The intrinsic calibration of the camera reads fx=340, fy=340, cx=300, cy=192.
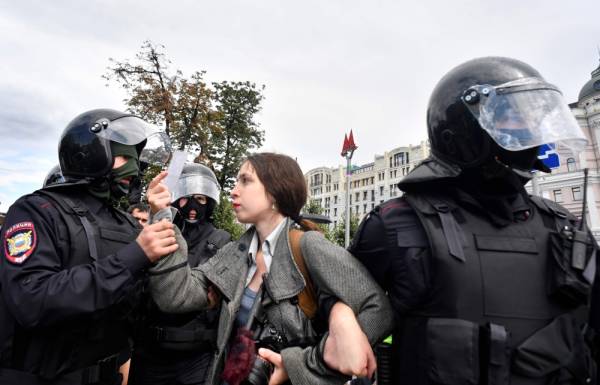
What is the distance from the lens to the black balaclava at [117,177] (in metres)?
2.15

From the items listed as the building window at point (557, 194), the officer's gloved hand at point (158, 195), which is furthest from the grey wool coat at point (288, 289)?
the building window at point (557, 194)

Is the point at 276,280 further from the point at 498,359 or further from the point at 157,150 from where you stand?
the point at 157,150

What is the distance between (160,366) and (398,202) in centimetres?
245

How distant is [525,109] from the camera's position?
4.57 feet

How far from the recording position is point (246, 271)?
1914mm

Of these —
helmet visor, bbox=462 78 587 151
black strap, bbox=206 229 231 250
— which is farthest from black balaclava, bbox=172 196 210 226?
helmet visor, bbox=462 78 587 151

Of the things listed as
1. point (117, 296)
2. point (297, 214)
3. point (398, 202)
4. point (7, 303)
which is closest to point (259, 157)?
point (297, 214)

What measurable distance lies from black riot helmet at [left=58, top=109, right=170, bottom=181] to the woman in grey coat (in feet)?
1.80

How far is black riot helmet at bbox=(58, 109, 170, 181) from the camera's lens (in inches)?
81.8

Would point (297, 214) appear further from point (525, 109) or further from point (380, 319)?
point (525, 109)

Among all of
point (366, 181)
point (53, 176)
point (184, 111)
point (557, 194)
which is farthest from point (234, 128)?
point (366, 181)

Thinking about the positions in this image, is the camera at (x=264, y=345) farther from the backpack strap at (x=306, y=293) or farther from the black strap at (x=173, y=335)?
the black strap at (x=173, y=335)

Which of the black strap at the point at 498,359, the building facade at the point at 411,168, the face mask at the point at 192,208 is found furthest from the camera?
the building facade at the point at 411,168

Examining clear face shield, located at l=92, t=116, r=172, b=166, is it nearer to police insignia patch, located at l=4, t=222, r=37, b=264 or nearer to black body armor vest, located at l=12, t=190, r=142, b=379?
black body armor vest, located at l=12, t=190, r=142, b=379
